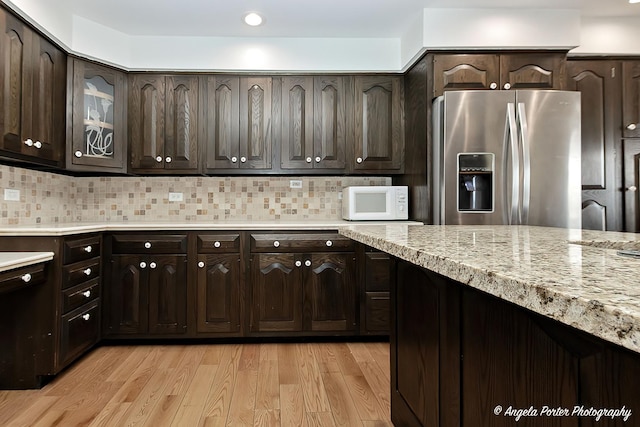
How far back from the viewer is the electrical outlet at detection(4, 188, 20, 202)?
8.43 ft

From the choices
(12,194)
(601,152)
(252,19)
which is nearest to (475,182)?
(601,152)

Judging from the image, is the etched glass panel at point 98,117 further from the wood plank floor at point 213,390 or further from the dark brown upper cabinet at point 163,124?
the wood plank floor at point 213,390

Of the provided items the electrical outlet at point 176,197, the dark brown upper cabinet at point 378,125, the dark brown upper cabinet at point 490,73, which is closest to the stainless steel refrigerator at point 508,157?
the dark brown upper cabinet at point 490,73

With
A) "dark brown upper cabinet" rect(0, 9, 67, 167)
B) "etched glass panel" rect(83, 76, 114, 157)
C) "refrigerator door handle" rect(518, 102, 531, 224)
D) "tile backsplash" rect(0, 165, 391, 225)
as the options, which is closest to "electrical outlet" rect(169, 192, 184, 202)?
"tile backsplash" rect(0, 165, 391, 225)

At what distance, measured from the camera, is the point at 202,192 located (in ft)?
11.4

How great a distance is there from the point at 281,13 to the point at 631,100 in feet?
8.81

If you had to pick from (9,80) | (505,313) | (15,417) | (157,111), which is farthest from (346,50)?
(15,417)

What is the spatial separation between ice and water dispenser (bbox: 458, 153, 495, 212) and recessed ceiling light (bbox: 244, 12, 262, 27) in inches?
68.3

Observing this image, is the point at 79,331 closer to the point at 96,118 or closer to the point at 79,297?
the point at 79,297

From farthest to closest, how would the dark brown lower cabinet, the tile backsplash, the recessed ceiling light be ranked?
1. the tile backsplash
2. the recessed ceiling light
3. the dark brown lower cabinet

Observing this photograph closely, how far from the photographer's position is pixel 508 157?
2.64 m

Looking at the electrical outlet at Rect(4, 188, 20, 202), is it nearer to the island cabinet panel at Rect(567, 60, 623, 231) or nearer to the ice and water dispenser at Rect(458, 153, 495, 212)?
the ice and water dispenser at Rect(458, 153, 495, 212)

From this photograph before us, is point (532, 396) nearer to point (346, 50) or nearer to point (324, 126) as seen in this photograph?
point (324, 126)

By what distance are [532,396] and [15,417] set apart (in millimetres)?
2242
